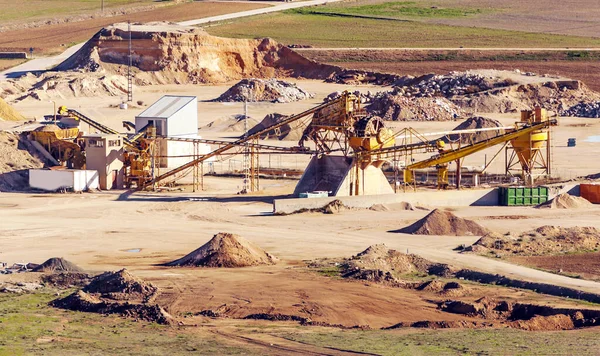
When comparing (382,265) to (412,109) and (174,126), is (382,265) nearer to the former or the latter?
(174,126)

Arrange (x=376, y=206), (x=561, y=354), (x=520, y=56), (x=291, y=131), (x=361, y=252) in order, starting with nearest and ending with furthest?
(x=561, y=354) → (x=361, y=252) → (x=376, y=206) → (x=291, y=131) → (x=520, y=56)

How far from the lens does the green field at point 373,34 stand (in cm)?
14300

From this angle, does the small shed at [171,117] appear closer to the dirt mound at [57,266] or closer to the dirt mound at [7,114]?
the dirt mound at [7,114]

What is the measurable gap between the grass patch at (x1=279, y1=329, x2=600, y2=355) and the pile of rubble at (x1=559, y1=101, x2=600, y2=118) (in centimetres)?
6572

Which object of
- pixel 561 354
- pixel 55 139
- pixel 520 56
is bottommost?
pixel 561 354

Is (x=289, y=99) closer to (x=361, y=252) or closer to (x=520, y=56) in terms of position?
(x=520, y=56)

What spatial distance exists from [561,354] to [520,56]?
97900mm

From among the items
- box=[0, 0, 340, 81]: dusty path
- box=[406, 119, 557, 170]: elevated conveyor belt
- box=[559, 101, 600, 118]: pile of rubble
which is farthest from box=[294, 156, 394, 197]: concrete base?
box=[0, 0, 340, 81]: dusty path

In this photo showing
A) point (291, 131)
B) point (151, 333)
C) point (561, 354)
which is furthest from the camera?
point (291, 131)

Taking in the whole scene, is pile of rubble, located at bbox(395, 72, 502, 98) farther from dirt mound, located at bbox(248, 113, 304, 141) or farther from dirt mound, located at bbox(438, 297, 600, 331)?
dirt mound, located at bbox(438, 297, 600, 331)

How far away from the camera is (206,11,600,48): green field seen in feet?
469

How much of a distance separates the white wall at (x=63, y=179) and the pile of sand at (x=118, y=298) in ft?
84.2

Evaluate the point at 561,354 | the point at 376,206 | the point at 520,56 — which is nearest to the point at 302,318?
the point at 561,354

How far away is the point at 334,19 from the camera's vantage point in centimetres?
16050
